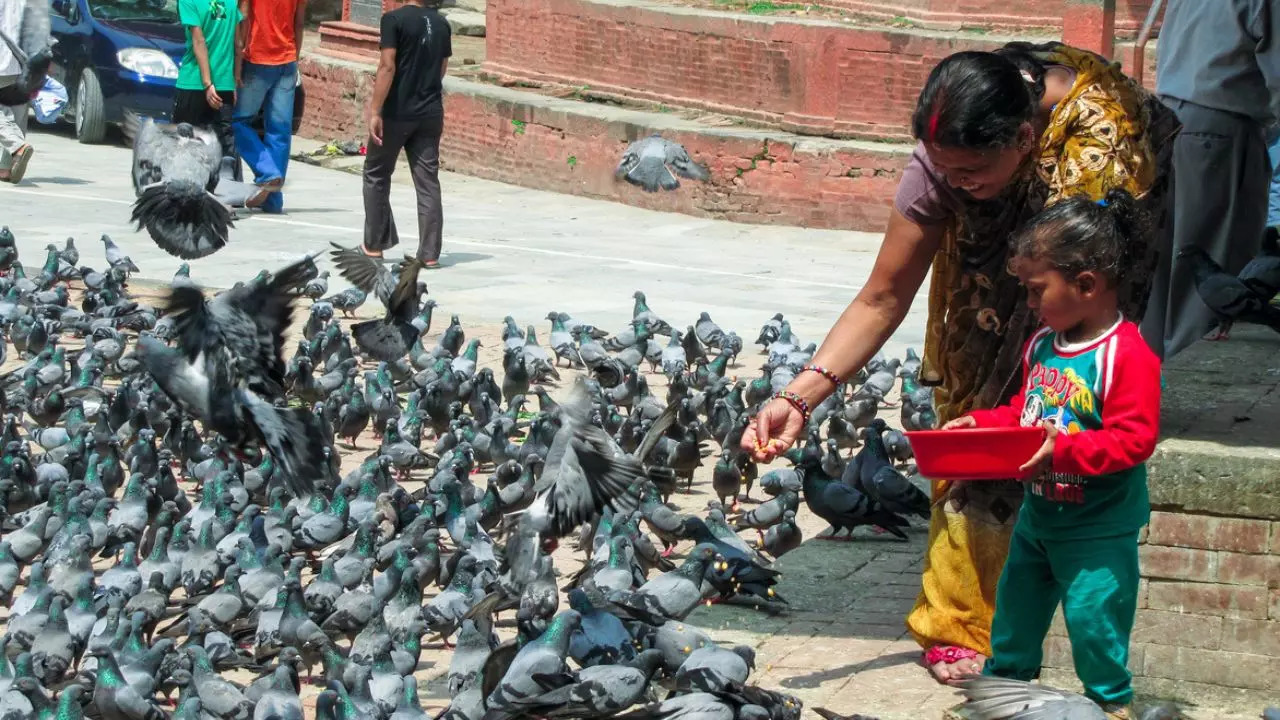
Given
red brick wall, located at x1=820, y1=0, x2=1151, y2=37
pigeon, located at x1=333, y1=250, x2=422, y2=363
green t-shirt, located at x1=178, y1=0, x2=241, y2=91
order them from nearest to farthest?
pigeon, located at x1=333, y1=250, x2=422, y2=363, green t-shirt, located at x1=178, y1=0, x2=241, y2=91, red brick wall, located at x1=820, y1=0, x2=1151, y2=37

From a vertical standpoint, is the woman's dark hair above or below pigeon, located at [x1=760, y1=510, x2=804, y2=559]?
above

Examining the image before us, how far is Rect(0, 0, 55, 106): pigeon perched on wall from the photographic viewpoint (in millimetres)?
14617

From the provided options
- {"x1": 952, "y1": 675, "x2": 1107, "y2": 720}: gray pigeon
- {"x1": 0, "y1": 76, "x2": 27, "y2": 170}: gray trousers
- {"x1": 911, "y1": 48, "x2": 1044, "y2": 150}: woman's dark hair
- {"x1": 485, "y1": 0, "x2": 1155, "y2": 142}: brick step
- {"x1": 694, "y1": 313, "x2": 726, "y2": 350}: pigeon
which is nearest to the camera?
{"x1": 952, "y1": 675, "x2": 1107, "y2": 720}: gray pigeon

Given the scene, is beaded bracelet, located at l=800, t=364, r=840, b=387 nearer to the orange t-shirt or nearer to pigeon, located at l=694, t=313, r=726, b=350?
pigeon, located at l=694, t=313, r=726, b=350

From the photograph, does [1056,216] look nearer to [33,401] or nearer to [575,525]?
[575,525]

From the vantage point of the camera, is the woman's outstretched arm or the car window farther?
the car window

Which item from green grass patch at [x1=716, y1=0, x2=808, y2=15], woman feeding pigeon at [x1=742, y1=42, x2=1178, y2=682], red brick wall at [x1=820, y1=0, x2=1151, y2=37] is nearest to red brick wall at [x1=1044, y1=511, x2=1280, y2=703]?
woman feeding pigeon at [x1=742, y1=42, x2=1178, y2=682]

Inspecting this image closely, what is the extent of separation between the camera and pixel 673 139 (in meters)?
15.4

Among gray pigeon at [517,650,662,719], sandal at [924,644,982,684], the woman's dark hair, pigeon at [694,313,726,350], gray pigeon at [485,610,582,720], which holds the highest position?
the woman's dark hair

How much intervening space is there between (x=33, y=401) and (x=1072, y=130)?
622 cm

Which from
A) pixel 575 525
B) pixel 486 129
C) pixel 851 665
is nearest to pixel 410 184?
pixel 486 129

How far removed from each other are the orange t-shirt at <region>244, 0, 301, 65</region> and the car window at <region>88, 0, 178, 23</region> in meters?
4.63

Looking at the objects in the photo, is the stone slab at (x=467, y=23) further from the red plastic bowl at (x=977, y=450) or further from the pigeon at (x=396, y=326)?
the red plastic bowl at (x=977, y=450)

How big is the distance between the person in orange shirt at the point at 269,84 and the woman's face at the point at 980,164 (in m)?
10.4
